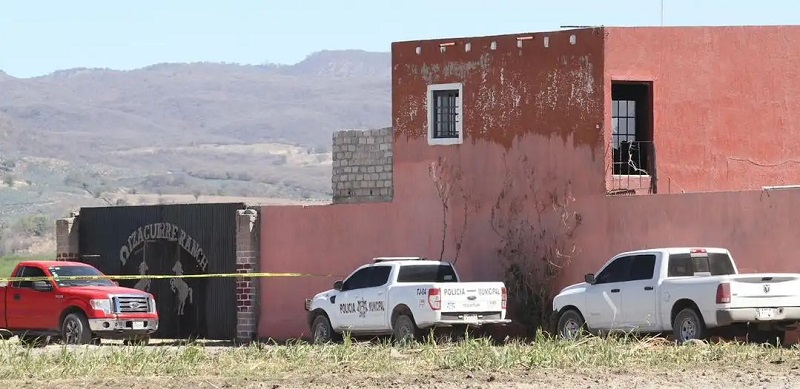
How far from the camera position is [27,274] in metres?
32.0

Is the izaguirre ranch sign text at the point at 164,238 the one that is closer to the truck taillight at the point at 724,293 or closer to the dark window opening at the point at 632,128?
the dark window opening at the point at 632,128

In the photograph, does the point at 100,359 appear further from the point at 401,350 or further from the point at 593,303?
the point at 593,303

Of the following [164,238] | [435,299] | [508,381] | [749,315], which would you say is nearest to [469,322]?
[435,299]

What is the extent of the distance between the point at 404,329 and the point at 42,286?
745 cm

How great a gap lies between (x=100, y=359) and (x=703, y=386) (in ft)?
26.6

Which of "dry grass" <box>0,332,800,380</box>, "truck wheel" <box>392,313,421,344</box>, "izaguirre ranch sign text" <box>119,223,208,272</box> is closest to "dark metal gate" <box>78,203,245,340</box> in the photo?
"izaguirre ranch sign text" <box>119,223,208,272</box>

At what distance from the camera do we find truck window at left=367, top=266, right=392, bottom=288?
95.9ft

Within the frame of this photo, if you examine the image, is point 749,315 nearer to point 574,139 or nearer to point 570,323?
point 570,323

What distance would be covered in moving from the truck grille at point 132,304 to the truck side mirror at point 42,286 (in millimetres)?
1326

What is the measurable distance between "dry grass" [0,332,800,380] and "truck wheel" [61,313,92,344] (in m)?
6.74


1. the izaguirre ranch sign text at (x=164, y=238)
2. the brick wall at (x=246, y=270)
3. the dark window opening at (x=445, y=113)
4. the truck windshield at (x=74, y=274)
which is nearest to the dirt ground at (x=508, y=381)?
the truck windshield at (x=74, y=274)

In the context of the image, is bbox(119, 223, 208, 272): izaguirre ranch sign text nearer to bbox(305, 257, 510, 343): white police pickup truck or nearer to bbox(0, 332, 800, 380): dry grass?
bbox(305, 257, 510, 343): white police pickup truck

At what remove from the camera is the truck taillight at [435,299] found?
27641 mm

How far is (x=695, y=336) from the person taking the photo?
24812 mm
